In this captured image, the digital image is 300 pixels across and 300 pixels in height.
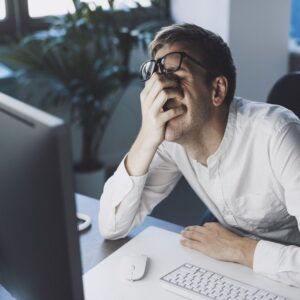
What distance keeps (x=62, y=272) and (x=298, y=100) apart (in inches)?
46.4

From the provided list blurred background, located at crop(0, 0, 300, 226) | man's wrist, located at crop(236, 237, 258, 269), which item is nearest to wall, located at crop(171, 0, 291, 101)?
blurred background, located at crop(0, 0, 300, 226)

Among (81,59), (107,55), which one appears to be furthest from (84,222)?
(107,55)

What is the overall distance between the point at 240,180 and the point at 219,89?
9.3 inches

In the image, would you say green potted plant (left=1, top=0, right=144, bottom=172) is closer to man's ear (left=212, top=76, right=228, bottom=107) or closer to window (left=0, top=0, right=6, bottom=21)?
window (left=0, top=0, right=6, bottom=21)

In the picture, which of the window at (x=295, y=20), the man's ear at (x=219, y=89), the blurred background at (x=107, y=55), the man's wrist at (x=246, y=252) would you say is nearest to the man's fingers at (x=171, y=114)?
the man's ear at (x=219, y=89)

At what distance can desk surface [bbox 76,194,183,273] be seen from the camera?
138cm

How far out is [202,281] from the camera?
1.23m

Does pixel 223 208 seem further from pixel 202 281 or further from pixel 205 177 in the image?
pixel 202 281

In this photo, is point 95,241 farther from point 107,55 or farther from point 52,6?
point 52,6

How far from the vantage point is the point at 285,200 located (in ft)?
4.53

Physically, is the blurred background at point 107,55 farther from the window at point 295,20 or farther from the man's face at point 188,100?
the man's face at point 188,100

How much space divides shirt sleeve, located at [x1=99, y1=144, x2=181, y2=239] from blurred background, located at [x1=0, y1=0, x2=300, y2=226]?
1.46 metres

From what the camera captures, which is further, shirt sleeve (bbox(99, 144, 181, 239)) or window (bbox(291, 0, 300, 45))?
window (bbox(291, 0, 300, 45))

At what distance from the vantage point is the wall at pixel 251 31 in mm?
3379
